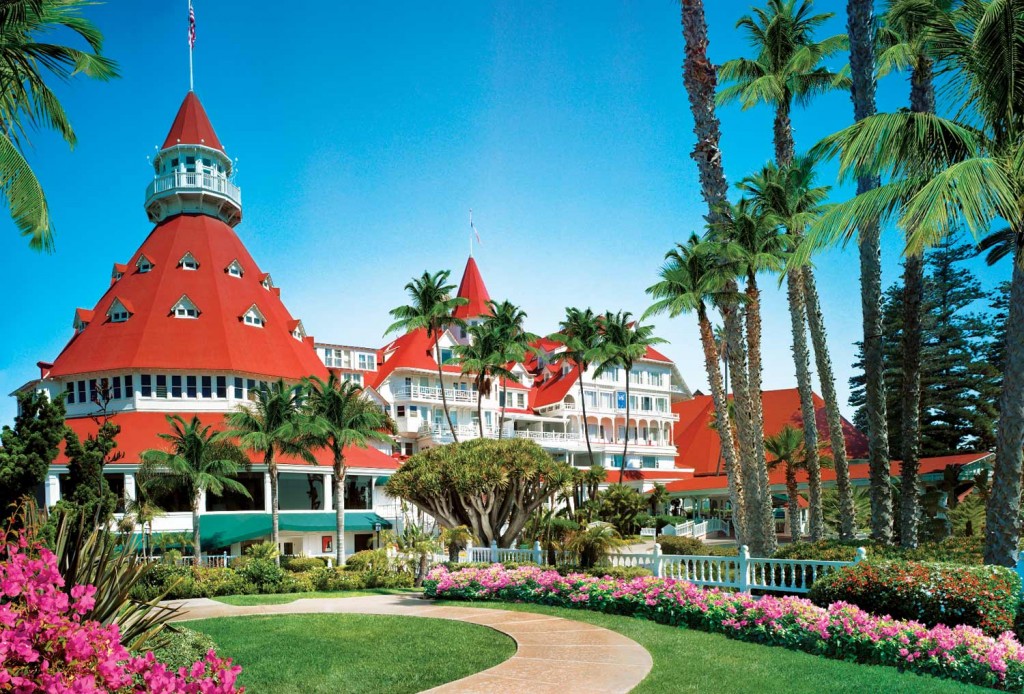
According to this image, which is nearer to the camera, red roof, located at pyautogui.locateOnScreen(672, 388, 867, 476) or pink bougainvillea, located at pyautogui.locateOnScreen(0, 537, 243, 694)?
pink bougainvillea, located at pyautogui.locateOnScreen(0, 537, 243, 694)

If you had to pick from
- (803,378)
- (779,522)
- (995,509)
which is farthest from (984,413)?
(995,509)

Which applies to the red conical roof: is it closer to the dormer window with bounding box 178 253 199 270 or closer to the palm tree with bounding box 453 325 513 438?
the palm tree with bounding box 453 325 513 438

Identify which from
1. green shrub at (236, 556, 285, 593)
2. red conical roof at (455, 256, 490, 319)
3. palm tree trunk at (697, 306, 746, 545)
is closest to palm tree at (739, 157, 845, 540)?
palm tree trunk at (697, 306, 746, 545)

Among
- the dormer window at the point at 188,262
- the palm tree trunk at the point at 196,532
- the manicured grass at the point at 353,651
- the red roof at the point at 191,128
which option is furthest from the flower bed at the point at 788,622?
the red roof at the point at 191,128

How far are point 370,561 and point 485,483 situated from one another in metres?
9.52

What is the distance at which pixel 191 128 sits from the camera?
189 feet

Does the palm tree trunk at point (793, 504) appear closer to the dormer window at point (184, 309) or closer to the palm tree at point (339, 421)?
the palm tree at point (339, 421)

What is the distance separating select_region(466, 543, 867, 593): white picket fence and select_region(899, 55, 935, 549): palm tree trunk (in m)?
3.63

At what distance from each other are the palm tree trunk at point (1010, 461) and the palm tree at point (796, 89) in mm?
13926

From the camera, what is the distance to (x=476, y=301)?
75.6m

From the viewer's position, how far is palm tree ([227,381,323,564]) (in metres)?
39.1

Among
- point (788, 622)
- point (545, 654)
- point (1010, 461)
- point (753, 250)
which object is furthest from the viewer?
point (753, 250)

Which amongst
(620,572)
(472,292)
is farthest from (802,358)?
(472,292)

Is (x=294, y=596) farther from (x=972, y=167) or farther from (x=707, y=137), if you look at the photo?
(x=972, y=167)
